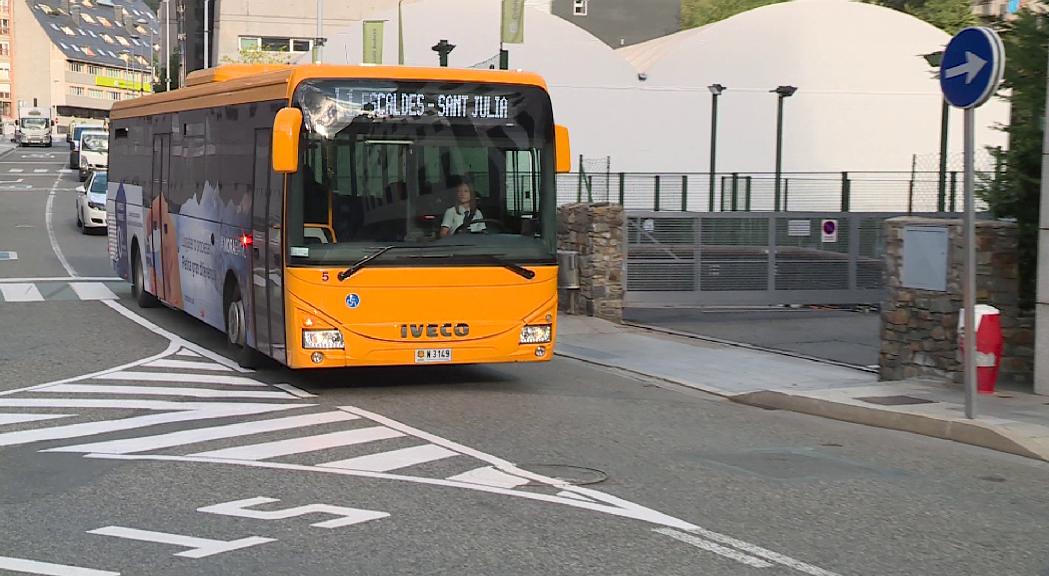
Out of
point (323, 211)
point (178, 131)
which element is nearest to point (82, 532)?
→ point (323, 211)

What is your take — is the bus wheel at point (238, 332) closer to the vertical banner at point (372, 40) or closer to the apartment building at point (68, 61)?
the vertical banner at point (372, 40)

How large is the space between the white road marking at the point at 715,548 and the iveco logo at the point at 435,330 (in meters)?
5.26

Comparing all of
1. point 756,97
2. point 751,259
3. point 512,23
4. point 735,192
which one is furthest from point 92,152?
point 751,259

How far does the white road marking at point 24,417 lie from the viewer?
34.9 feet

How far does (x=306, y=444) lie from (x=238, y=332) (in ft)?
14.7

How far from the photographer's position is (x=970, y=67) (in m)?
10.7

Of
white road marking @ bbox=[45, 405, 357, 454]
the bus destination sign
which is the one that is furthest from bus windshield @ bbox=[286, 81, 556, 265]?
white road marking @ bbox=[45, 405, 357, 454]

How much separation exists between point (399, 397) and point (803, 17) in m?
44.8

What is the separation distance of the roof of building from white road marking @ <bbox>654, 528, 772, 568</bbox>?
163 meters

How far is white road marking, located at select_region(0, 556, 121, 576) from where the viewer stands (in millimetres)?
6211

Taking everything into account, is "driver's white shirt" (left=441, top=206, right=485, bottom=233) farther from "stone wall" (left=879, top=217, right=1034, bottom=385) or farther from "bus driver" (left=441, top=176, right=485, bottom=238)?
→ "stone wall" (left=879, top=217, right=1034, bottom=385)

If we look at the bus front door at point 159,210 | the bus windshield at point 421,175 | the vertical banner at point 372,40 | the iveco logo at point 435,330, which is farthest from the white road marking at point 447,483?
the vertical banner at point 372,40

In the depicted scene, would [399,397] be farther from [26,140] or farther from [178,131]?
[26,140]

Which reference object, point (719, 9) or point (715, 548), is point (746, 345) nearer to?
point (715, 548)
